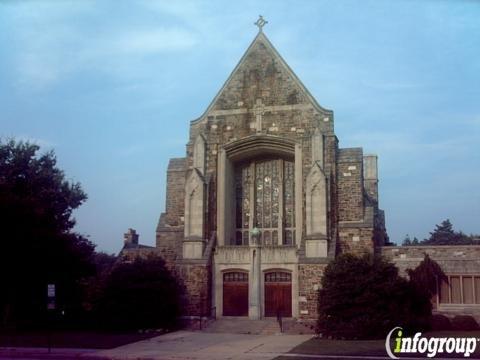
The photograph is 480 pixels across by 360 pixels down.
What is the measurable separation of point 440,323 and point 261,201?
1171 centimetres

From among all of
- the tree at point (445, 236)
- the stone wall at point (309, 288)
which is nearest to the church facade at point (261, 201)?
the stone wall at point (309, 288)

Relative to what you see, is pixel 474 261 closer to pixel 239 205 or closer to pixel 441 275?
pixel 441 275

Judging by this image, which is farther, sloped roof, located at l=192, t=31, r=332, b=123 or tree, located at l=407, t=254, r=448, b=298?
sloped roof, located at l=192, t=31, r=332, b=123

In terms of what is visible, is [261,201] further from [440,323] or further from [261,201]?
[440,323]

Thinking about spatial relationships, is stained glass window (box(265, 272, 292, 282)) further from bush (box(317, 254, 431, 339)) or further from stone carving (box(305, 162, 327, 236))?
bush (box(317, 254, 431, 339))

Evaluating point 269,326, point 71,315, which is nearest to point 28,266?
point 71,315

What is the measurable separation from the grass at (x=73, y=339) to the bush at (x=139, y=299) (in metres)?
1.30

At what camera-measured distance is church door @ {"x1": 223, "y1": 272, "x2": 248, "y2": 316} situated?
29.9 meters

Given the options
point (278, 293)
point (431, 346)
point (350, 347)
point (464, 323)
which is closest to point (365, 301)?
point (350, 347)

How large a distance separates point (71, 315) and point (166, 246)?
6220 mm

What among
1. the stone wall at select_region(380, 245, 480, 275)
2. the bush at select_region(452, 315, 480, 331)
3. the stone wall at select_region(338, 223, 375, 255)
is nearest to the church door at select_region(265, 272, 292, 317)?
the stone wall at select_region(338, 223, 375, 255)

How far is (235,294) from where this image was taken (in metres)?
30.1

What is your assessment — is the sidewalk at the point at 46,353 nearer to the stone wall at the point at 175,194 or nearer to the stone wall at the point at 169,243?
the stone wall at the point at 169,243

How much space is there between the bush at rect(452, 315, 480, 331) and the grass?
A: 45.0ft
